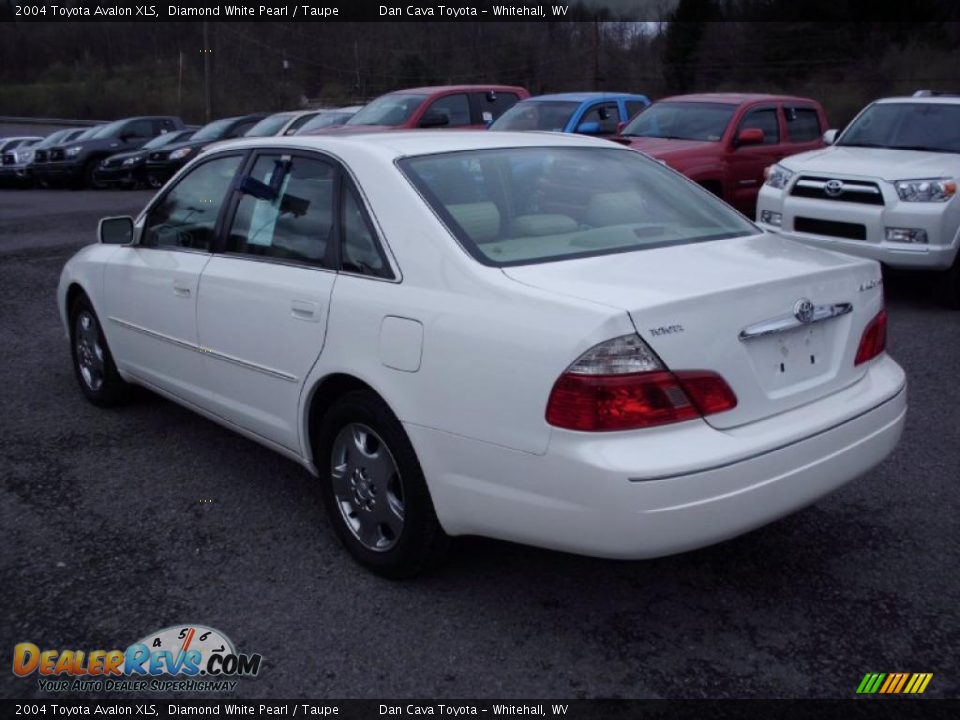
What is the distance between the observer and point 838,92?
114 ft

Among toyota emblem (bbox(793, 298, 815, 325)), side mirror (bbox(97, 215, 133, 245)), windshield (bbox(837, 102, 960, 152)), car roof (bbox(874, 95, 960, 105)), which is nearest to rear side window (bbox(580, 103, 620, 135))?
windshield (bbox(837, 102, 960, 152))

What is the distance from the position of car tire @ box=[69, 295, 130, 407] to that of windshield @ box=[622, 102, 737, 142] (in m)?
6.94

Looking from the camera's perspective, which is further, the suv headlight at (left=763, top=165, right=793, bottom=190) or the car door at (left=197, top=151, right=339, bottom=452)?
the suv headlight at (left=763, top=165, right=793, bottom=190)

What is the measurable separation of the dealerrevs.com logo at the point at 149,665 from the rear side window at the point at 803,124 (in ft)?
33.4

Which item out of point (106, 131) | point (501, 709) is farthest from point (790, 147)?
point (106, 131)

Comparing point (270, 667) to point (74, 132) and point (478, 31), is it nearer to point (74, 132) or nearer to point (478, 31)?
point (74, 132)

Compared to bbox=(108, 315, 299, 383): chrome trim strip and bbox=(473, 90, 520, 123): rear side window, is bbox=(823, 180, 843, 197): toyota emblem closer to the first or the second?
bbox=(108, 315, 299, 383): chrome trim strip

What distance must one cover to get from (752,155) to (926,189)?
3180 mm

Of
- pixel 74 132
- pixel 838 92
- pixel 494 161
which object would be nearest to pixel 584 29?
pixel 838 92

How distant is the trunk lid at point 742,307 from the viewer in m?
2.85

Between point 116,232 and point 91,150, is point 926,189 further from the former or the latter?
point 91,150

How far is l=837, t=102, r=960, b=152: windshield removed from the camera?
848cm

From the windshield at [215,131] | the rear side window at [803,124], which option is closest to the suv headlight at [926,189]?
the rear side window at [803,124]

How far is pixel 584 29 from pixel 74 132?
22.9 metres
